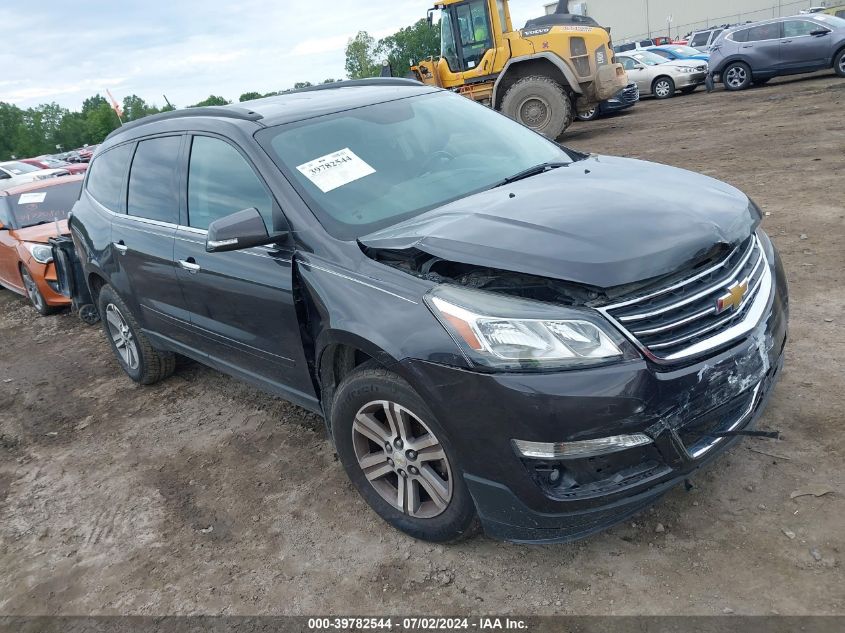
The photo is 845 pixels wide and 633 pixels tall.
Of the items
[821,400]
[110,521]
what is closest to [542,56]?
[821,400]

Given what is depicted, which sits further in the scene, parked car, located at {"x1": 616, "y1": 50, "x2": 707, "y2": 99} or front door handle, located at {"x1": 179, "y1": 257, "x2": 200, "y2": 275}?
parked car, located at {"x1": 616, "y1": 50, "x2": 707, "y2": 99}

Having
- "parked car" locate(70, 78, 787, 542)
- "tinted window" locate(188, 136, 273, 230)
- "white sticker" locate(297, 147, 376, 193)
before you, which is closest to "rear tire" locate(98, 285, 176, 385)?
"parked car" locate(70, 78, 787, 542)

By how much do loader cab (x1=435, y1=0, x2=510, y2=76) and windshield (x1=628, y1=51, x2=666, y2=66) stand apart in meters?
8.34

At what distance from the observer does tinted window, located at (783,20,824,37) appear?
53.6 feet

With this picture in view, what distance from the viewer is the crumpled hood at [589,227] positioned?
7.59 feet

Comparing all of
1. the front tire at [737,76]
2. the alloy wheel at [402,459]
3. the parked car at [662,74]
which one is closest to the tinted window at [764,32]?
the front tire at [737,76]

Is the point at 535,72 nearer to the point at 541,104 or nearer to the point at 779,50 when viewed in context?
the point at 541,104

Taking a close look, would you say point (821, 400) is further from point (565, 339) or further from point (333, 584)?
point (333, 584)

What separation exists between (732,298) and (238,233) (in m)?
1.99

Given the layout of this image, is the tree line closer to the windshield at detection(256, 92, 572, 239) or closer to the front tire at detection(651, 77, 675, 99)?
the front tire at detection(651, 77, 675, 99)

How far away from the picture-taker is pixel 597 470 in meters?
2.28

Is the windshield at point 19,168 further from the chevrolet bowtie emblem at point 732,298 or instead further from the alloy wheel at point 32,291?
the chevrolet bowtie emblem at point 732,298

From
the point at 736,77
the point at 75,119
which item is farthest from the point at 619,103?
the point at 75,119

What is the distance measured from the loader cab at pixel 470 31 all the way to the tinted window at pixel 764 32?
295 inches
